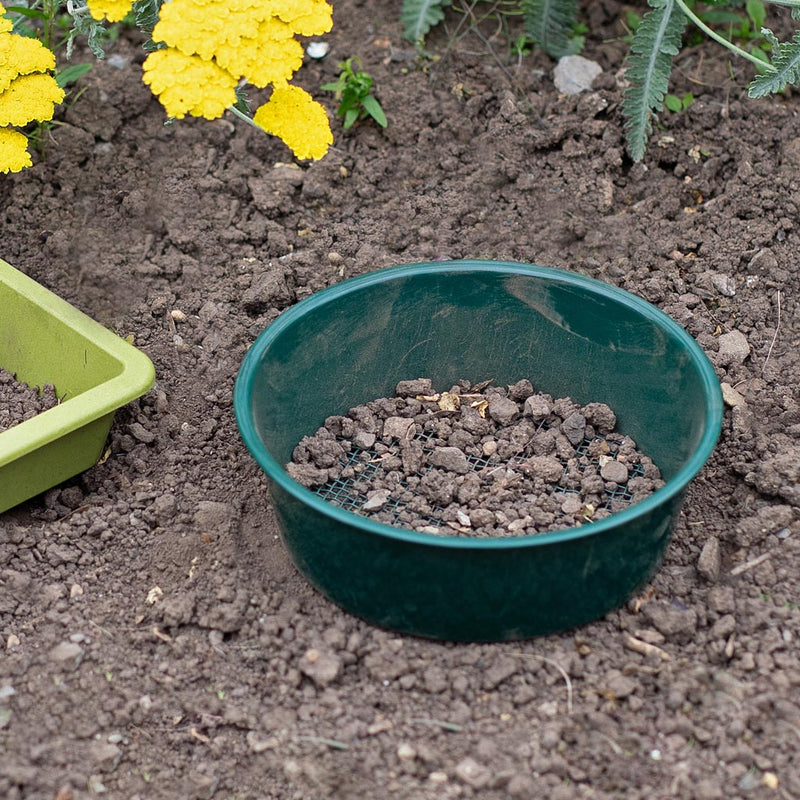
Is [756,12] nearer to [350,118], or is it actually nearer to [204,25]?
[350,118]

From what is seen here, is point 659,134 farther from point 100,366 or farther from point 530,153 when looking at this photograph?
point 100,366

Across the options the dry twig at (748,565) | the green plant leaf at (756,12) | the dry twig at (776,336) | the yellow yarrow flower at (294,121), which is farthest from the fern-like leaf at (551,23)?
the dry twig at (748,565)

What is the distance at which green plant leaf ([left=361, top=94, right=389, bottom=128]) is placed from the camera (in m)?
2.98

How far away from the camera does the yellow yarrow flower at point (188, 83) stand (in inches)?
77.5

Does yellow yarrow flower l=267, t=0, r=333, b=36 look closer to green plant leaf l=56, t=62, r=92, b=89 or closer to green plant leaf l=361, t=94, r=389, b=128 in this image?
green plant leaf l=361, t=94, r=389, b=128

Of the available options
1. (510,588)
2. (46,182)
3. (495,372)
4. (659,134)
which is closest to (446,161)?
(659,134)

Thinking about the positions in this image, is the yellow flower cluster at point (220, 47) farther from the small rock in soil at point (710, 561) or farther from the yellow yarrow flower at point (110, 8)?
the small rock in soil at point (710, 561)

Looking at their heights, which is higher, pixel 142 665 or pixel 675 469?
pixel 675 469

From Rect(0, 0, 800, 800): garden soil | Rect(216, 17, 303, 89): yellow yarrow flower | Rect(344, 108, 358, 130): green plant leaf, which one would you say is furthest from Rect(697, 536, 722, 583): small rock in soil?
Rect(344, 108, 358, 130): green plant leaf

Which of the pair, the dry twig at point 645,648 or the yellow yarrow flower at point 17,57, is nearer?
the dry twig at point 645,648

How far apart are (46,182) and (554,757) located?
203 cm

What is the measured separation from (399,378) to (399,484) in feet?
0.97

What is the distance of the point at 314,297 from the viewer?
2.21 meters

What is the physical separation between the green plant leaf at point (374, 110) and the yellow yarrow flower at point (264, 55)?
0.92 m
